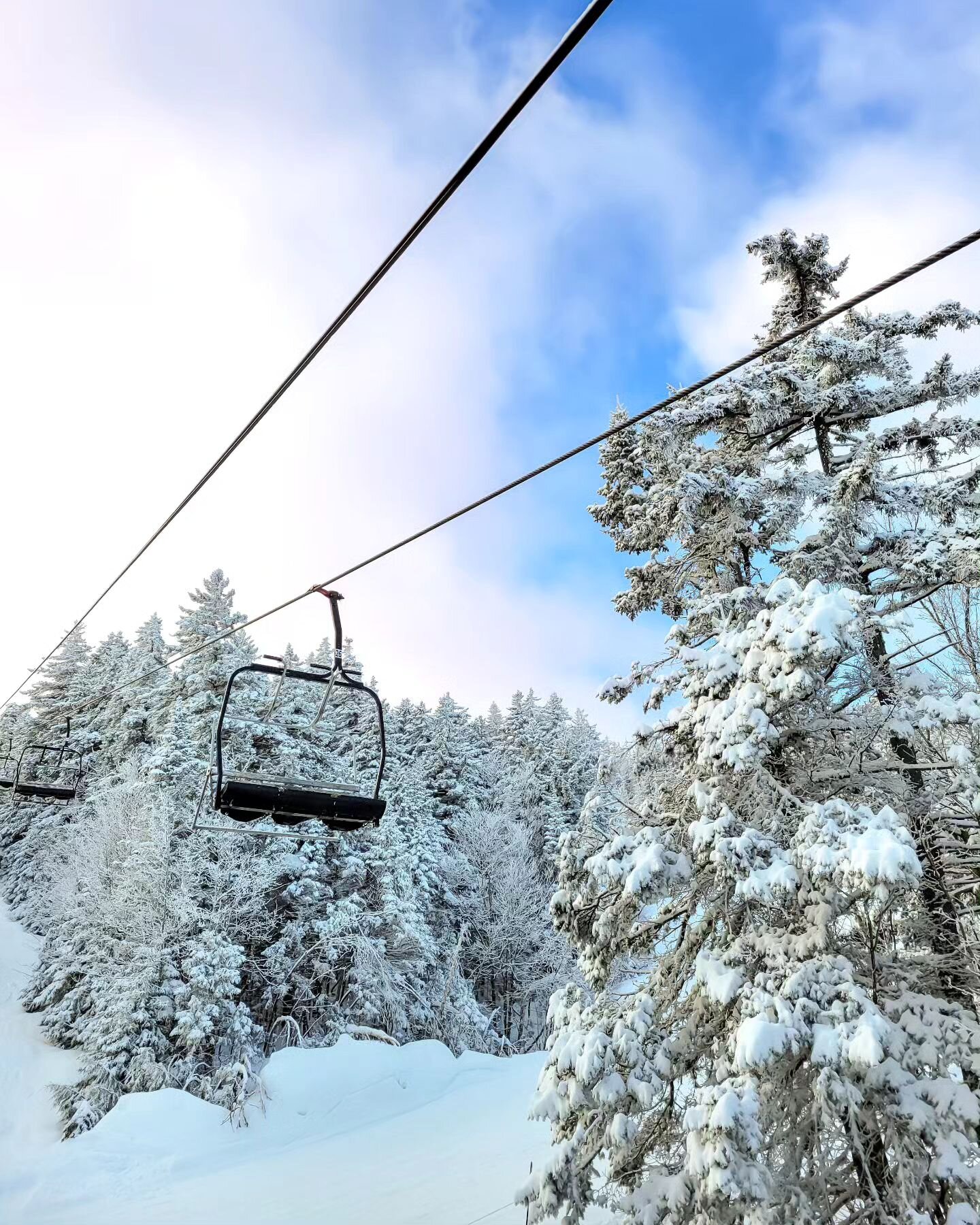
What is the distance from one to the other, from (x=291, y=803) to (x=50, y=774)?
1342 inches

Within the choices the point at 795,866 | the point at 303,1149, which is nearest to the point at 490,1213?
the point at 303,1149

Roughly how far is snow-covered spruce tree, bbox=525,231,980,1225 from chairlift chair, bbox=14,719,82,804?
28.4 feet

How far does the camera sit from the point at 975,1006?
20.2ft

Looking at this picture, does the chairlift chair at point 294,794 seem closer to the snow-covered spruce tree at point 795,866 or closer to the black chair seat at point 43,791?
the snow-covered spruce tree at point 795,866

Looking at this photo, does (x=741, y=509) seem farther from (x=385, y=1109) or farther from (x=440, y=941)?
(x=440, y=941)

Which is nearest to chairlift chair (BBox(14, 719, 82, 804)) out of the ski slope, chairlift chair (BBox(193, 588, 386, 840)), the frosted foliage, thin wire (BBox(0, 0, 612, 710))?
the frosted foliage

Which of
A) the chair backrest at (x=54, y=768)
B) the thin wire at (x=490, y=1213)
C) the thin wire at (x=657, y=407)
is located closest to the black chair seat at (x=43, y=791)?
the chair backrest at (x=54, y=768)

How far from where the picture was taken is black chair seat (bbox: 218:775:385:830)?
4.97 metres

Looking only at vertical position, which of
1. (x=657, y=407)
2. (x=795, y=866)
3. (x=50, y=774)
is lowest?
(x=795, y=866)

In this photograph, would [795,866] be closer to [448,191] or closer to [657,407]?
[657,407]

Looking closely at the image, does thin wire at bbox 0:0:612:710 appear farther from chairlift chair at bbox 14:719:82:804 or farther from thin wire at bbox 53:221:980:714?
chairlift chair at bbox 14:719:82:804

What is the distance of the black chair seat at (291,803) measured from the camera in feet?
16.3

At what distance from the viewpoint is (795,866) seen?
559 cm

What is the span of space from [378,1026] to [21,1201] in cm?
1171
